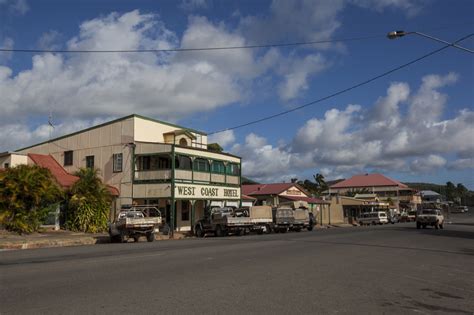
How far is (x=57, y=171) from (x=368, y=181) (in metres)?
83.5

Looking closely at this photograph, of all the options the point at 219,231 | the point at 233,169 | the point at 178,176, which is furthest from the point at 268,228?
the point at 233,169

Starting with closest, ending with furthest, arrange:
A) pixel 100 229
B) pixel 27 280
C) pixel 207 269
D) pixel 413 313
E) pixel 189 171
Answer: pixel 413 313
pixel 27 280
pixel 207 269
pixel 100 229
pixel 189 171

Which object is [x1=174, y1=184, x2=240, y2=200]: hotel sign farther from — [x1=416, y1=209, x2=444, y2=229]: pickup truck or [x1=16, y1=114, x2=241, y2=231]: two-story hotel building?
[x1=416, y1=209, x2=444, y2=229]: pickup truck

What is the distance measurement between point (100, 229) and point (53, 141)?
43.9 feet

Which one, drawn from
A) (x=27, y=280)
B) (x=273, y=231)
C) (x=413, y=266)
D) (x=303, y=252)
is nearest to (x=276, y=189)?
(x=273, y=231)

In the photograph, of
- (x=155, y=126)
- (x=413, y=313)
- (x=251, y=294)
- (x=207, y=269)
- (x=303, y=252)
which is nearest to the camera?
(x=413, y=313)

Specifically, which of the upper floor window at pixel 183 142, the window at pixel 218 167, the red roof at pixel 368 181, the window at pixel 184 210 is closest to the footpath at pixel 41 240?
the window at pixel 184 210

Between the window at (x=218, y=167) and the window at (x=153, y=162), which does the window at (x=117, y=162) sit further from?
the window at (x=218, y=167)

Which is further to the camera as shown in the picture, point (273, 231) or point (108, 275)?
point (273, 231)

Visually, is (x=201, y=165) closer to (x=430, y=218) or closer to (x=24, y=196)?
(x=24, y=196)

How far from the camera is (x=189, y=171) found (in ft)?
124

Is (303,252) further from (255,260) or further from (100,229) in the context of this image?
(100,229)

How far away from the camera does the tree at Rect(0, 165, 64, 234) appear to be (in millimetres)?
28250

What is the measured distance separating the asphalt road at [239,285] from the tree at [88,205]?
56.0ft
